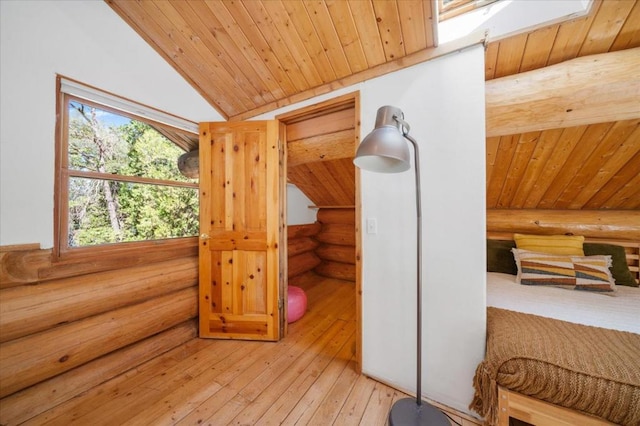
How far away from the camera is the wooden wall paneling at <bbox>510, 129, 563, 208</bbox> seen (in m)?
1.83

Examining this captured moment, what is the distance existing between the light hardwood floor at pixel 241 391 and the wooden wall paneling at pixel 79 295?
53 centimetres

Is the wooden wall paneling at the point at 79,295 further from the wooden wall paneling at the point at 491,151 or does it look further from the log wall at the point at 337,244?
the wooden wall paneling at the point at 491,151

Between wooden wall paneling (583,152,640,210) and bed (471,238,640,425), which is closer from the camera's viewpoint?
bed (471,238,640,425)

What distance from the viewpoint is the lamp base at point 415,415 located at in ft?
3.82

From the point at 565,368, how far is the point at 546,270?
1376mm

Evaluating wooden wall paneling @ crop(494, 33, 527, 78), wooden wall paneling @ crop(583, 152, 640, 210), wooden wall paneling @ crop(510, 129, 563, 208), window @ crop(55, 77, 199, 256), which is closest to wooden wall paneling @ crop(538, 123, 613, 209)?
wooden wall paneling @ crop(510, 129, 563, 208)

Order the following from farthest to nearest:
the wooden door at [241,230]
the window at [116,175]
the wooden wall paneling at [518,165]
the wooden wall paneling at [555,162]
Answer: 1. the wooden door at [241,230]
2. the wooden wall paneling at [518,165]
3. the wooden wall paneling at [555,162]
4. the window at [116,175]

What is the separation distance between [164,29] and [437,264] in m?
2.71

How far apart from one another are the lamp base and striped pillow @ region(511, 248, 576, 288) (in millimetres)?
1468

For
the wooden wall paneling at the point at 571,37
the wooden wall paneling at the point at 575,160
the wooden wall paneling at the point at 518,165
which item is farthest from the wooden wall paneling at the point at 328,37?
the wooden wall paneling at the point at 575,160

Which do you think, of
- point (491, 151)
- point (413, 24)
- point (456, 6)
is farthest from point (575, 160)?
point (413, 24)

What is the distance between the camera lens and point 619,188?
6.66 feet

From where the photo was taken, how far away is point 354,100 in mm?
1733

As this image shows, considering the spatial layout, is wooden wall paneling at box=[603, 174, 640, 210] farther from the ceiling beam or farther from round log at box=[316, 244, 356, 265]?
round log at box=[316, 244, 356, 265]
